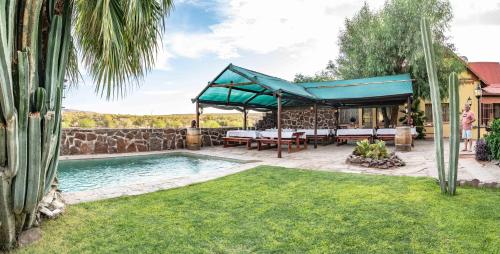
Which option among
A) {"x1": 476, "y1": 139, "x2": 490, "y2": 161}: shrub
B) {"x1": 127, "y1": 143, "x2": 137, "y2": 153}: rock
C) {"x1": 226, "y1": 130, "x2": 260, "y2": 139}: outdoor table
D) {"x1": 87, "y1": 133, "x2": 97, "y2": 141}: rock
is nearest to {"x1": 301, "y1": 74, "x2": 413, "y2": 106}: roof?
{"x1": 226, "y1": 130, "x2": 260, "y2": 139}: outdoor table

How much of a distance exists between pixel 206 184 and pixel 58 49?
3507 millimetres

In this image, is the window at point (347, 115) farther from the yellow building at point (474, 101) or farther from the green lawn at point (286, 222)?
the green lawn at point (286, 222)

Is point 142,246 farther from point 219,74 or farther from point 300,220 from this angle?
point 219,74

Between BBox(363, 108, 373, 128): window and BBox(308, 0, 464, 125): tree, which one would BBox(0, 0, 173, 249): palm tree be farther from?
BBox(363, 108, 373, 128): window

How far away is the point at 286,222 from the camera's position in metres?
3.85

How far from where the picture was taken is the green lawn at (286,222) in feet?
10.4

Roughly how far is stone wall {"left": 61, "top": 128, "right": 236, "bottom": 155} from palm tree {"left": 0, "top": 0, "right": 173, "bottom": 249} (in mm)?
8655

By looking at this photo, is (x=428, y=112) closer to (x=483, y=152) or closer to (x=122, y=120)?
(x=483, y=152)

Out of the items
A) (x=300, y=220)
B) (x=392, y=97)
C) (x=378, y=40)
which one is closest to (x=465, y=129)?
(x=392, y=97)

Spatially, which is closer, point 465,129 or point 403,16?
point 465,129

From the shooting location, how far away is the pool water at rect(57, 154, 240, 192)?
742 centimetres

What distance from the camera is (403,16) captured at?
15.9m

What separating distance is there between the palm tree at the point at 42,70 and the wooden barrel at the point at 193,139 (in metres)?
9.77

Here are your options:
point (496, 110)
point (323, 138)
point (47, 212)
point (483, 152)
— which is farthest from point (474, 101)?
point (47, 212)
